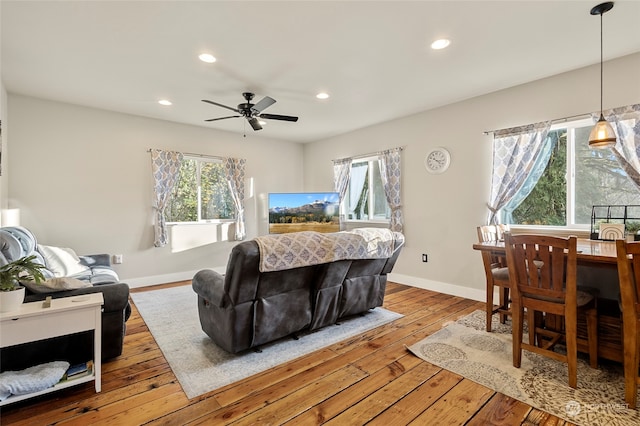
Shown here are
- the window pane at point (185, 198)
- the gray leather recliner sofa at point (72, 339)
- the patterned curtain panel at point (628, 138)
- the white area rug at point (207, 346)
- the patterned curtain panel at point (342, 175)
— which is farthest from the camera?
the patterned curtain panel at point (342, 175)

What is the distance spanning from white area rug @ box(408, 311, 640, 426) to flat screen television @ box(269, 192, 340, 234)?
124 inches

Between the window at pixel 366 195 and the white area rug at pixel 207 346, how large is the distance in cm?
231

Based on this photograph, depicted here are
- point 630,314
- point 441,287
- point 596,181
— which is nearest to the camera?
point 630,314

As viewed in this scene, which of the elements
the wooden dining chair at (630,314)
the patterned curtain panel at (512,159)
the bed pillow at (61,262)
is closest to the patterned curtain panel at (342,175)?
the patterned curtain panel at (512,159)

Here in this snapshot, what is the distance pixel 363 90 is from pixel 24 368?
158 inches

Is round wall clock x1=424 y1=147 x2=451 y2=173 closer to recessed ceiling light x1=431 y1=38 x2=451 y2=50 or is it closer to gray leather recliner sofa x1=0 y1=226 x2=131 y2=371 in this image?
recessed ceiling light x1=431 y1=38 x2=451 y2=50

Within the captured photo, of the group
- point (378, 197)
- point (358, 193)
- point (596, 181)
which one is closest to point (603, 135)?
point (596, 181)

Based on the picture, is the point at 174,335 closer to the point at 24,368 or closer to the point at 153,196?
the point at 24,368

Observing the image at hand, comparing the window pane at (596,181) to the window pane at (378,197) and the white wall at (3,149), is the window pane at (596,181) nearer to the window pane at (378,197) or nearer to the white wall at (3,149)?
the window pane at (378,197)

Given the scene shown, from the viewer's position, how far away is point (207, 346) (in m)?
2.68

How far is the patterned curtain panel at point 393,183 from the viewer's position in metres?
4.89

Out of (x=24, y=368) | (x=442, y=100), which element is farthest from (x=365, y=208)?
(x=24, y=368)

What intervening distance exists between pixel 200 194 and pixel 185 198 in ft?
0.91

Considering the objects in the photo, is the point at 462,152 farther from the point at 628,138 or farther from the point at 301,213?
the point at 301,213
